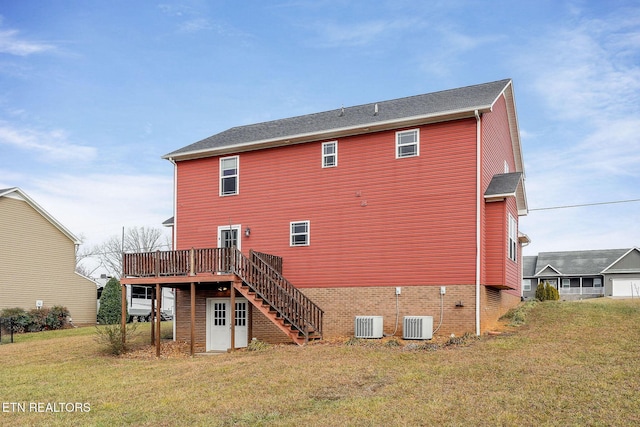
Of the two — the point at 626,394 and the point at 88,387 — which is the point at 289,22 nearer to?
the point at 88,387

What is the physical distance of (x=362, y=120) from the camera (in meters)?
20.0

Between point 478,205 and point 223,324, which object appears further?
point 223,324

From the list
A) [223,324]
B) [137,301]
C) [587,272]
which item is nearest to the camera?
[223,324]

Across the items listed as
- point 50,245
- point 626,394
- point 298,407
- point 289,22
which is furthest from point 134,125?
point 626,394

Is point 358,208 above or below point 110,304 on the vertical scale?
above

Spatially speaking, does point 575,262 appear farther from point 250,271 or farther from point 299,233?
point 250,271

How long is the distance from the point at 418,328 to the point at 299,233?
220 inches

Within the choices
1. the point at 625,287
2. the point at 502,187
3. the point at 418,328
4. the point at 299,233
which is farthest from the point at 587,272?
the point at 418,328

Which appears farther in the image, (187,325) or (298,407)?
(187,325)

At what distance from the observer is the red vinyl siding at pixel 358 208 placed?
1780 cm

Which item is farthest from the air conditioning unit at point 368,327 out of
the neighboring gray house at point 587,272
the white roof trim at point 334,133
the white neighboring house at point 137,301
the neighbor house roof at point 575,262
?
the neighbor house roof at point 575,262

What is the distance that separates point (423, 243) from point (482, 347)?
164 inches

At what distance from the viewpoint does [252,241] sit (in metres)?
21.1

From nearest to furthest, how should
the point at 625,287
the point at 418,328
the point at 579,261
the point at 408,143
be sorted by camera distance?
1. the point at 418,328
2. the point at 408,143
3. the point at 625,287
4. the point at 579,261
